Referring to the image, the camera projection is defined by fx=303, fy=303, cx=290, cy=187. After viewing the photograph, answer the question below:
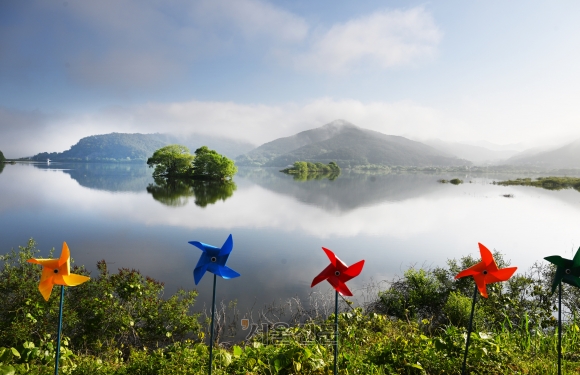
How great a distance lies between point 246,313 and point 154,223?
1176cm

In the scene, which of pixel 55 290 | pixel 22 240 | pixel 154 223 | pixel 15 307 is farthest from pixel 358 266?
pixel 154 223

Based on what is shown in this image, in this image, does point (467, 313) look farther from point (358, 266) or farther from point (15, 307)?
point (15, 307)

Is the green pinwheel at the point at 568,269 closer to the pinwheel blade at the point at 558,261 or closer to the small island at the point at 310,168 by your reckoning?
the pinwheel blade at the point at 558,261

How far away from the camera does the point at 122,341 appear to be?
561cm

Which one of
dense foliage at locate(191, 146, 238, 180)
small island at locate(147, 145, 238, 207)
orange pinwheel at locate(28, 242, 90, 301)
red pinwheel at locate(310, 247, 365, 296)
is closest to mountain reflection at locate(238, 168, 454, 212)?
dense foliage at locate(191, 146, 238, 180)

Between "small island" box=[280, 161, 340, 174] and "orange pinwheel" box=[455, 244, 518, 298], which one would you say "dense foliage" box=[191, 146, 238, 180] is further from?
"orange pinwheel" box=[455, 244, 518, 298]

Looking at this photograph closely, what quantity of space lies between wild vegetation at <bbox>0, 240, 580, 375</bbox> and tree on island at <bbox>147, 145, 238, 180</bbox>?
48.6 m

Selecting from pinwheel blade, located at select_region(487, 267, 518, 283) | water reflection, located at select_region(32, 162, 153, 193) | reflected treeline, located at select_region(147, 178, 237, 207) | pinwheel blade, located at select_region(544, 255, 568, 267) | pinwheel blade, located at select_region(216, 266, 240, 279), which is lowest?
reflected treeline, located at select_region(147, 178, 237, 207)

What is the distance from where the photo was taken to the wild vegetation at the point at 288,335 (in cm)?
390

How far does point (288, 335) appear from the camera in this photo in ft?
15.9

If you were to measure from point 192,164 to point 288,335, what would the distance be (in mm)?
57215

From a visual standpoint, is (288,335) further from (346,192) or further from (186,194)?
(346,192)

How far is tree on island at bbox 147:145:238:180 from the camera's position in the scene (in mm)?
54188

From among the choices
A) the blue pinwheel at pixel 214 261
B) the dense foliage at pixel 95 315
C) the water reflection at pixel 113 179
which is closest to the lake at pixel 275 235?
the dense foliage at pixel 95 315
